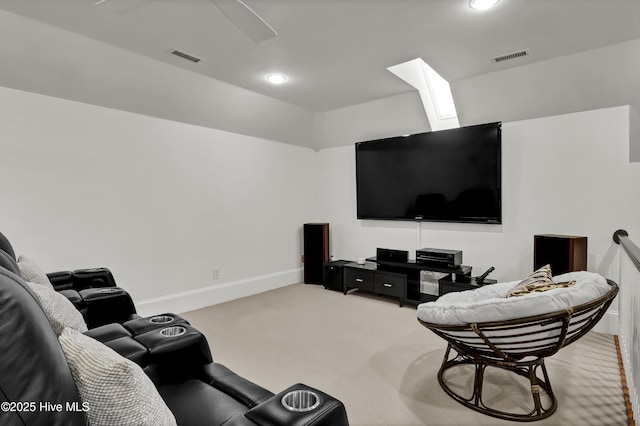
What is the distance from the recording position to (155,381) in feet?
4.85

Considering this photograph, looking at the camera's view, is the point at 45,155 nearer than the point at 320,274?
Yes

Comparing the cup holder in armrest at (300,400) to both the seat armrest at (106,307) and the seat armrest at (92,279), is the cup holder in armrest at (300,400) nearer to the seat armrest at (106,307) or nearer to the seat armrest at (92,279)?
the seat armrest at (106,307)

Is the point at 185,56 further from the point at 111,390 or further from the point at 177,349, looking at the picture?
the point at 111,390

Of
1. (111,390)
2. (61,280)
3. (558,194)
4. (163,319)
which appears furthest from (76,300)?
(558,194)

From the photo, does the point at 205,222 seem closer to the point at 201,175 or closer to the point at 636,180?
the point at 201,175

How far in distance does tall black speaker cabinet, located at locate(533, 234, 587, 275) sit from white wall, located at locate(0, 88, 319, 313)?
11.1ft

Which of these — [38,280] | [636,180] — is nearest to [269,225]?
[38,280]

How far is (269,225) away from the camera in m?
5.14

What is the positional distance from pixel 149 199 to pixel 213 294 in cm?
144

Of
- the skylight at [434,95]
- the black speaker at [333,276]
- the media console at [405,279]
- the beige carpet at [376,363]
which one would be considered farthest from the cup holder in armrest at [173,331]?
the skylight at [434,95]

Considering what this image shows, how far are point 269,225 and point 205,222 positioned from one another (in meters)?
1.05

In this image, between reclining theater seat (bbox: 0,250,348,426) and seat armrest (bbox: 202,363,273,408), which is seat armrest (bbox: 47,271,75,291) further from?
seat armrest (bbox: 202,363,273,408)

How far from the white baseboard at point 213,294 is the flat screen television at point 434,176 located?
1.61 metres

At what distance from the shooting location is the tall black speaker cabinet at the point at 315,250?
17.3 ft
